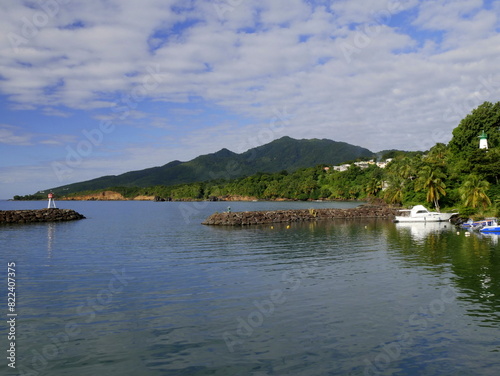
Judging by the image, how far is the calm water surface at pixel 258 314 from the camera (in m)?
13.7

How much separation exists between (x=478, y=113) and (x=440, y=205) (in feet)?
75.6

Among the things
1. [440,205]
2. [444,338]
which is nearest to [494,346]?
[444,338]

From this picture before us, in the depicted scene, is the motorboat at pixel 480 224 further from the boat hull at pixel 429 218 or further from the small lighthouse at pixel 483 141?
the small lighthouse at pixel 483 141

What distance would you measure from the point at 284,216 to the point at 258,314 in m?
59.6

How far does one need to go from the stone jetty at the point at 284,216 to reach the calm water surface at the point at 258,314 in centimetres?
3465

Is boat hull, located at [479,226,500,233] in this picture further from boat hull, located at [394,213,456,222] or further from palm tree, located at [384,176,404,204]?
palm tree, located at [384,176,404,204]

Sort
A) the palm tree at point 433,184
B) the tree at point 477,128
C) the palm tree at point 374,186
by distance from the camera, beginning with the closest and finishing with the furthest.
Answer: the palm tree at point 433,184 → the tree at point 477,128 → the palm tree at point 374,186

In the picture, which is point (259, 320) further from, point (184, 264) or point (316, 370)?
point (184, 264)

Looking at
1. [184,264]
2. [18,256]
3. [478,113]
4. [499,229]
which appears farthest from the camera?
[478,113]

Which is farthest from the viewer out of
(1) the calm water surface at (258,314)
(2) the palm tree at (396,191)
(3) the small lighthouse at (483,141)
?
(2) the palm tree at (396,191)

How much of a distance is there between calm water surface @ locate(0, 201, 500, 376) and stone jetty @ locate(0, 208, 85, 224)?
174ft

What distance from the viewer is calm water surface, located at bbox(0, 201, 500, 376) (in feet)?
45.0

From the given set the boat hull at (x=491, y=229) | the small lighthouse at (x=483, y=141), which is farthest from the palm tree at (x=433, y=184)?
the boat hull at (x=491, y=229)

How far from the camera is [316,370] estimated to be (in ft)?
42.9
